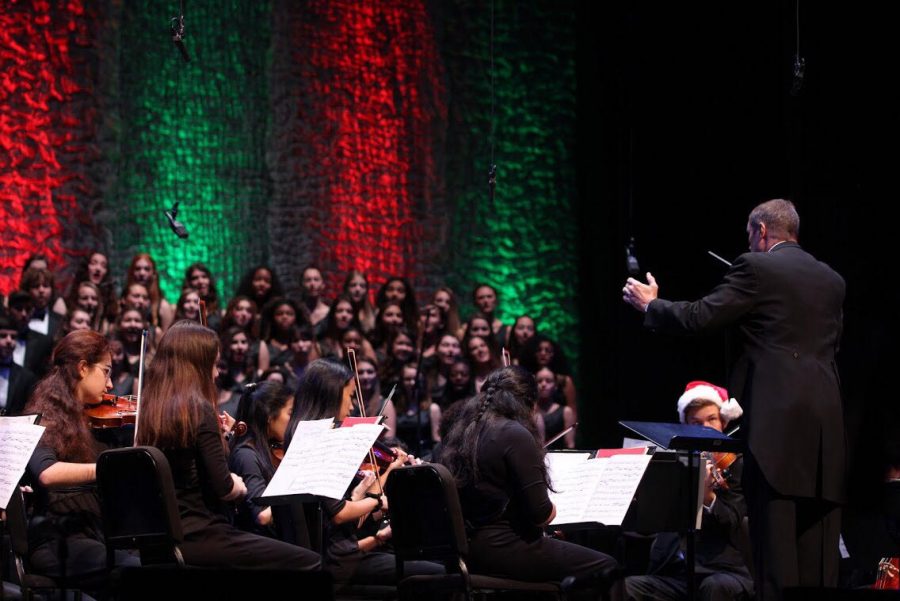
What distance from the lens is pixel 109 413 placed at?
14.7ft

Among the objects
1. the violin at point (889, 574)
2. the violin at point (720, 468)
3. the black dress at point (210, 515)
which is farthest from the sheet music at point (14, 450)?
the violin at point (889, 574)

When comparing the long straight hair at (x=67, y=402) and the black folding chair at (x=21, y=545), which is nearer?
the black folding chair at (x=21, y=545)

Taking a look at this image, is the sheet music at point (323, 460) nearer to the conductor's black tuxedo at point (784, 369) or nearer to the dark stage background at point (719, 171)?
the conductor's black tuxedo at point (784, 369)

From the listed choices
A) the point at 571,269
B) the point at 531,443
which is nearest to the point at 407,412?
the point at 571,269

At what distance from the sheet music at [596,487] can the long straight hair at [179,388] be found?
4.36ft

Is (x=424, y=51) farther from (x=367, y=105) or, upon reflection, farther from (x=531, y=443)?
(x=531, y=443)

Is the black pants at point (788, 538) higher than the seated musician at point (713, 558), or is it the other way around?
the black pants at point (788, 538)

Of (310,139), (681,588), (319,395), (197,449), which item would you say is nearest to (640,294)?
(319,395)

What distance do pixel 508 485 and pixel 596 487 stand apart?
14.4 inches

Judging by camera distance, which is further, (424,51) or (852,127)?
(424,51)

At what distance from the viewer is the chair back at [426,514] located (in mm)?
3934

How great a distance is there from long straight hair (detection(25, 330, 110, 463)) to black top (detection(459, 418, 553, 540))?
4.53 feet

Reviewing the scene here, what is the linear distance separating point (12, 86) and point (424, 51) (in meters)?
3.22

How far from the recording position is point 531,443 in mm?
4168
